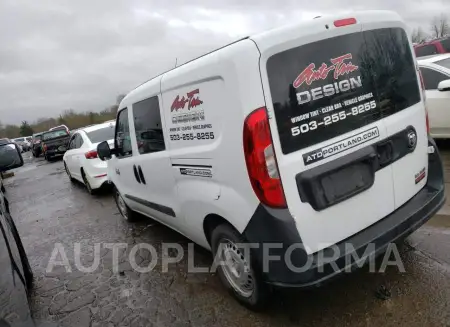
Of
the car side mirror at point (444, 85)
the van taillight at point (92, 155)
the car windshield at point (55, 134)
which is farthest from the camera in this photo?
the car windshield at point (55, 134)

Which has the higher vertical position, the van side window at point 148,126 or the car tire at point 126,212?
the van side window at point 148,126

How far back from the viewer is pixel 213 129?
255 centimetres

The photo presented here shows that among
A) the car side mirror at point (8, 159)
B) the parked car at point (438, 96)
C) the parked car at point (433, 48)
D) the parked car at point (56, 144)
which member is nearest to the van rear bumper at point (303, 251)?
the car side mirror at point (8, 159)

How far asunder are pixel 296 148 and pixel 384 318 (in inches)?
54.5

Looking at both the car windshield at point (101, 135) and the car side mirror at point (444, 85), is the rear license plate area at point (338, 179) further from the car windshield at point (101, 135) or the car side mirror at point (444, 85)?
the car windshield at point (101, 135)

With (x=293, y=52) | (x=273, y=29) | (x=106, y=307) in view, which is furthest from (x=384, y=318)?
(x=106, y=307)

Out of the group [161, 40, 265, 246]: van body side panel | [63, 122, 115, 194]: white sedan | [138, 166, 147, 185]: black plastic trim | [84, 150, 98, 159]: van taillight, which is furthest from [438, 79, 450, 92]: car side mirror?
[84, 150, 98, 159]: van taillight

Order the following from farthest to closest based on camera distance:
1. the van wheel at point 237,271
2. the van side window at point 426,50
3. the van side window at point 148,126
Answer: the van side window at point 426,50 < the van side window at point 148,126 < the van wheel at point 237,271

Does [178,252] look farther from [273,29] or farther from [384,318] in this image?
[273,29]

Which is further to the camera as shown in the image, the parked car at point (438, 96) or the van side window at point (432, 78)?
the van side window at point (432, 78)

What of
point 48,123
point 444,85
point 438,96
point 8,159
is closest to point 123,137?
point 8,159

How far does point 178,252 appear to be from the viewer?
4258 millimetres

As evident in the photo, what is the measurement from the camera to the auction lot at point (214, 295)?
2645mm

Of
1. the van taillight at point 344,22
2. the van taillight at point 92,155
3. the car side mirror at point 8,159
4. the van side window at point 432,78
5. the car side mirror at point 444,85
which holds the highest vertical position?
the van taillight at point 344,22
